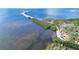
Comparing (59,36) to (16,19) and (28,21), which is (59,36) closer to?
(28,21)

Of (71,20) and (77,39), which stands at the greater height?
(71,20)

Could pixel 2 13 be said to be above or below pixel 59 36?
above

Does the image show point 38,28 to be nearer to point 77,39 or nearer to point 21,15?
point 21,15

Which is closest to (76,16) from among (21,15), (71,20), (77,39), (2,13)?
(71,20)
